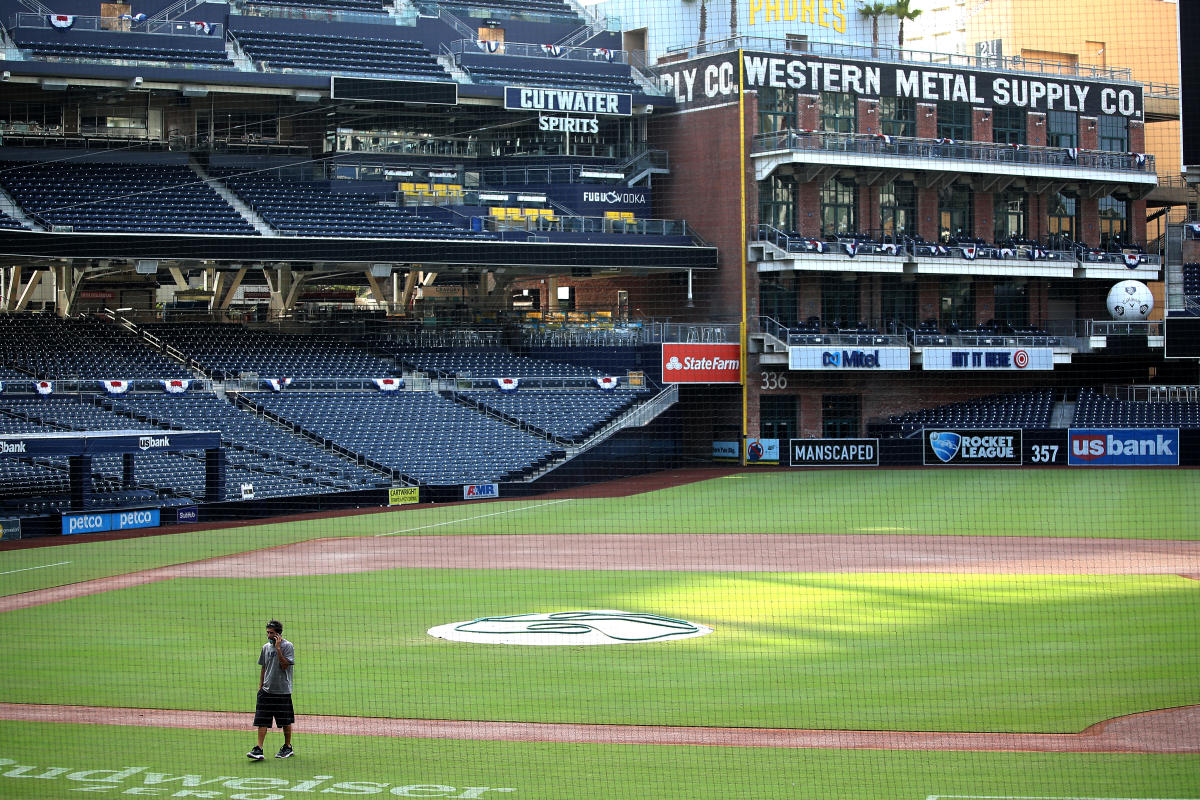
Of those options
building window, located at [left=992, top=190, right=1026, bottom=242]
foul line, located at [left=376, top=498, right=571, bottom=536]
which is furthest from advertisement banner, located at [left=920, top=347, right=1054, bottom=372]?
foul line, located at [left=376, top=498, right=571, bottom=536]

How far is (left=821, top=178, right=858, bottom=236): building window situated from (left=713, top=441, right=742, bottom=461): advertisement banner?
7.28 m

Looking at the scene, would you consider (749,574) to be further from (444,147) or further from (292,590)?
(444,147)

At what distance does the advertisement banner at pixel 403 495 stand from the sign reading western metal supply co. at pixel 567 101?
1308 cm

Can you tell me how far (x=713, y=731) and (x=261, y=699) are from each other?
4.27 meters

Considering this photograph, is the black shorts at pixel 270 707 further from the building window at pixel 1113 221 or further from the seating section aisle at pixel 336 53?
the building window at pixel 1113 221

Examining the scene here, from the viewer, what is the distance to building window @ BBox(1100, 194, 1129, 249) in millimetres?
46469

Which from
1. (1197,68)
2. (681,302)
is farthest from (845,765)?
(681,302)

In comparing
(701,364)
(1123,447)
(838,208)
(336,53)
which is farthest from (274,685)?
(838,208)

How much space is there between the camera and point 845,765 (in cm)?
1168

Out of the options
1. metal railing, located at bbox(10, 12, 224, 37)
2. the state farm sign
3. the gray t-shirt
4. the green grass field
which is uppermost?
metal railing, located at bbox(10, 12, 224, 37)

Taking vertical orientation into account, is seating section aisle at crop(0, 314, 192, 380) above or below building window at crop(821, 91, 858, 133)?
below

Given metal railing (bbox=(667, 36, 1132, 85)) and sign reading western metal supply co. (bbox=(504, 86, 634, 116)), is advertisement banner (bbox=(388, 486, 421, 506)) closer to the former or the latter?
sign reading western metal supply co. (bbox=(504, 86, 634, 116))

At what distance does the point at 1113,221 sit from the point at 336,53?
1057 inches

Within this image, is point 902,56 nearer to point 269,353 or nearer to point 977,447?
point 977,447
